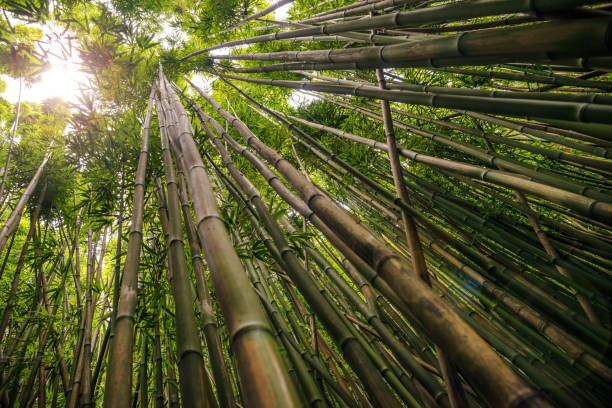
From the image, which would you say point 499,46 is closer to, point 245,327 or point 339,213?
point 339,213

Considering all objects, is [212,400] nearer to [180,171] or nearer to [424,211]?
[180,171]

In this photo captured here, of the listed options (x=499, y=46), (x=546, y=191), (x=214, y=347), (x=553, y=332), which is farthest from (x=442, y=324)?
(x=553, y=332)

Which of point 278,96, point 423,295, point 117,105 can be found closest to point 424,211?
point 423,295

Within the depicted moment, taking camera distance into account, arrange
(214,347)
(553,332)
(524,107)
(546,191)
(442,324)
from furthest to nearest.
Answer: (553,332) → (546,191) → (214,347) → (524,107) → (442,324)

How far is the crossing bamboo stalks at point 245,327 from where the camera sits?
1.30ft

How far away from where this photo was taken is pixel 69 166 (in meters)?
2.91

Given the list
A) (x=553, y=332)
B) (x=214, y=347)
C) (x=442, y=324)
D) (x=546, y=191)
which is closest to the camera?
(x=442, y=324)

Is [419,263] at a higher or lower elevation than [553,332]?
higher

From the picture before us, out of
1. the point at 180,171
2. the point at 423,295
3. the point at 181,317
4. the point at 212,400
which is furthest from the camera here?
the point at 180,171

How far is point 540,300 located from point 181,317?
1.33m

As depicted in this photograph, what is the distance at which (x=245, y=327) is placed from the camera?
46 centimetres

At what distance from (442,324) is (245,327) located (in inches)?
12.5

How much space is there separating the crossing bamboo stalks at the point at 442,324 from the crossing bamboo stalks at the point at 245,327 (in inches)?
9.4

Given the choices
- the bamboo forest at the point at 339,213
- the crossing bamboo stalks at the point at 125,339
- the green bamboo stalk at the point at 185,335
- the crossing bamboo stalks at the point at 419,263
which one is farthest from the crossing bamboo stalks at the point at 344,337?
the crossing bamboo stalks at the point at 125,339
